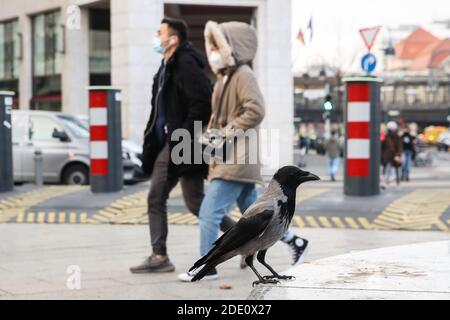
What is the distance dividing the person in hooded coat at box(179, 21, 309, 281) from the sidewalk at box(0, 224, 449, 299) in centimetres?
27

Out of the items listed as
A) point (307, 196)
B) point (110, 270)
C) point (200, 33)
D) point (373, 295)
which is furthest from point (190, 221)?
point (200, 33)

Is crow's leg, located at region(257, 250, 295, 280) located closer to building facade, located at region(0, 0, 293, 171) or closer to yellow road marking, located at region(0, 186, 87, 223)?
yellow road marking, located at region(0, 186, 87, 223)

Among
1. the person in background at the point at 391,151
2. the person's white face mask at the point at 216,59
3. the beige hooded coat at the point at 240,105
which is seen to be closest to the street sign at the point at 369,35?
the person in background at the point at 391,151

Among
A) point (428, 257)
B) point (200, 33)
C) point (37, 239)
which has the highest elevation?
point (200, 33)

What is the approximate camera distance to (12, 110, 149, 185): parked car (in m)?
14.7

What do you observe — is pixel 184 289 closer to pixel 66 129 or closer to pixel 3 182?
pixel 3 182

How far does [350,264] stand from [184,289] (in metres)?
2.18

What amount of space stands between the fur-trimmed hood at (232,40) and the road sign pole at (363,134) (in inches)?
152

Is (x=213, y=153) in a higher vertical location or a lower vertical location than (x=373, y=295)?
higher

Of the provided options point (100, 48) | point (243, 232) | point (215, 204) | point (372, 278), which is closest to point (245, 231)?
point (243, 232)

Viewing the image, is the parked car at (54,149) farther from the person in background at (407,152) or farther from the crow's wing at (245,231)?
the crow's wing at (245,231)

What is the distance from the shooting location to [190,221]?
842cm

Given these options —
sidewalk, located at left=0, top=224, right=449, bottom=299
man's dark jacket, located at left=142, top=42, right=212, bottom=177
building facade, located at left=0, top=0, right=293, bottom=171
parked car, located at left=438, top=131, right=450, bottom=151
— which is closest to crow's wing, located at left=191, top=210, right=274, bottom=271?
sidewalk, located at left=0, top=224, right=449, bottom=299

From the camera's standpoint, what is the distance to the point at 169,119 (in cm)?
568
